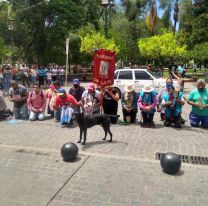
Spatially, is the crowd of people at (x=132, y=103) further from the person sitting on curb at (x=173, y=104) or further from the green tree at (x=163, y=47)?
the green tree at (x=163, y=47)

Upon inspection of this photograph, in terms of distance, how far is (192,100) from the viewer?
967 centimetres

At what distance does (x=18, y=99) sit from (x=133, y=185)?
676cm

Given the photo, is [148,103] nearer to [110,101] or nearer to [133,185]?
[110,101]

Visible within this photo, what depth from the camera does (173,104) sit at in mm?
9695

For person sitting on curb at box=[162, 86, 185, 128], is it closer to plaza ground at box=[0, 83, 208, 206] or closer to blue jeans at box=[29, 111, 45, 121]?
plaza ground at box=[0, 83, 208, 206]

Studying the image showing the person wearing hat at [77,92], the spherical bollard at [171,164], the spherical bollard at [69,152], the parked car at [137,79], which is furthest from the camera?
the parked car at [137,79]

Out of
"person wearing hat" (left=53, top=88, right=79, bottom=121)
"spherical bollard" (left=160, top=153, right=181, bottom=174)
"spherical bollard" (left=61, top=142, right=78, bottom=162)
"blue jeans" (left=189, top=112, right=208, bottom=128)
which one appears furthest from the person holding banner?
"spherical bollard" (left=160, top=153, right=181, bottom=174)

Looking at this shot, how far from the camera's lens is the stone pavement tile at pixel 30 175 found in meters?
5.01

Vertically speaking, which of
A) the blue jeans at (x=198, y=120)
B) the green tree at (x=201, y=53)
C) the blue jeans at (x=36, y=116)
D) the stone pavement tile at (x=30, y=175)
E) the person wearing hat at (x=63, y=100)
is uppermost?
Result: the green tree at (x=201, y=53)

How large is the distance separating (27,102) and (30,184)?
5925 millimetres

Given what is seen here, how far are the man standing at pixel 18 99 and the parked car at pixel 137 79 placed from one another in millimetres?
6858

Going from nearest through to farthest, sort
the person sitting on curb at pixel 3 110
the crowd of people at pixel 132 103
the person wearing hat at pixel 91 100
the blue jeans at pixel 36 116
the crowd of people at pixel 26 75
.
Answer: the crowd of people at pixel 132 103 < the person wearing hat at pixel 91 100 < the blue jeans at pixel 36 116 < the person sitting on curb at pixel 3 110 < the crowd of people at pixel 26 75

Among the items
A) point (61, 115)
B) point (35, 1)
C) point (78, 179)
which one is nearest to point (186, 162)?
point (78, 179)

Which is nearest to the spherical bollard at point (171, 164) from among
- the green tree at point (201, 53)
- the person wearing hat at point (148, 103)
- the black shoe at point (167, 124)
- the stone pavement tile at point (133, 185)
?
the stone pavement tile at point (133, 185)
